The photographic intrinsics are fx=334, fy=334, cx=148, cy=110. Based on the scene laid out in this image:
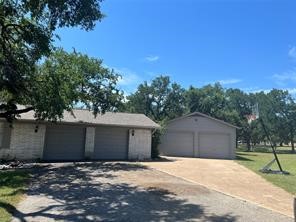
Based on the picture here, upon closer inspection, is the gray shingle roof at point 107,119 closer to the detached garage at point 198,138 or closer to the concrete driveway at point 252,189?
the detached garage at point 198,138

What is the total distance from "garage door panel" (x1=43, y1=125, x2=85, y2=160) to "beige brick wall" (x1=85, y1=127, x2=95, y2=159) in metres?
0.28

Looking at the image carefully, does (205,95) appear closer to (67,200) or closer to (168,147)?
(168,147)

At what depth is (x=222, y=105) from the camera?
2185 inches

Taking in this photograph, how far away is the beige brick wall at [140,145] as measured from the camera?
78.3 feet

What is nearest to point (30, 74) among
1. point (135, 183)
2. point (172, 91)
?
point (135, 183)

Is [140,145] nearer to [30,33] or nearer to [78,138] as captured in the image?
[78,138]

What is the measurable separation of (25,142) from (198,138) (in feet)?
49.3

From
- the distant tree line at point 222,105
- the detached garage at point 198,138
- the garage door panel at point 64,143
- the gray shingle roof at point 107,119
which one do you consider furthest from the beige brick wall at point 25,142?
the distant tree line at point 222,105

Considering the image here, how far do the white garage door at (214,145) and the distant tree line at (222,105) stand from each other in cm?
1362

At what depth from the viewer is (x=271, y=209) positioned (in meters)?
9.02

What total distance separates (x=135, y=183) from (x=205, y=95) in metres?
42.6

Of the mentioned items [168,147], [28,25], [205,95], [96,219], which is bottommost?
[96,219]

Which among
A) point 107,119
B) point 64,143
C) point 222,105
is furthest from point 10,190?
point 222,105

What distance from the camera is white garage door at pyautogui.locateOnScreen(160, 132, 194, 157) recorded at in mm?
29250
